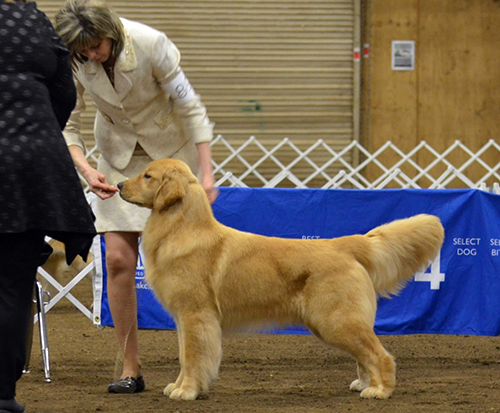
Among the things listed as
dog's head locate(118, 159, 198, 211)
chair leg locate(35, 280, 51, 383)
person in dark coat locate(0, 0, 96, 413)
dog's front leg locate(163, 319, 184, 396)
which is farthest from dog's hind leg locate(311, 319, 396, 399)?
chair leg locate(35, 280, 51, 383)

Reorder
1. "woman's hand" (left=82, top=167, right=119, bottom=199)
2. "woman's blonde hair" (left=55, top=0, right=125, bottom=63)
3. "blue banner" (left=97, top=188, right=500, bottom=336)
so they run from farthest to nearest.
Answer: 1. "blue banner" (left=97, top=188, right=500, bottom=336)
2. "woman's hand" (left=82, top=167, right=119, bottom=199)
3. "woman's blonde hair" (left=55, top=0, right=125, bottom=63)

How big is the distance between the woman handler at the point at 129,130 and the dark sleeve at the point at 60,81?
1.63ft

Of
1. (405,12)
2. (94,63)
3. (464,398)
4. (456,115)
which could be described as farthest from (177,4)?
(464,398)

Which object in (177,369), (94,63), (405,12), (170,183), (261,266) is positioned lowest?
(177,369)

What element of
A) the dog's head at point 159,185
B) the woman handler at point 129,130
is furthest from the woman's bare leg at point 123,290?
the dog's head at point 159,185

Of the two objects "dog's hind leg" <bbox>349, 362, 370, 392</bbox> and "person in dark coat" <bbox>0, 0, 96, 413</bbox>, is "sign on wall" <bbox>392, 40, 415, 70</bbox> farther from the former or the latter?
"person in dark coat" <bbox>0, 0, 96, 413</bbox>

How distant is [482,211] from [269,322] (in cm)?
208

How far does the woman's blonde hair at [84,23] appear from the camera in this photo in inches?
122

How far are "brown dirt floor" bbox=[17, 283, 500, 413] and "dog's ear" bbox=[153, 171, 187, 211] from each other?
0.72m

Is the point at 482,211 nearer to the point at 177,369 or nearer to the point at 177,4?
the point at 177,369

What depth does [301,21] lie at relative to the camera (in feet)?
37.2

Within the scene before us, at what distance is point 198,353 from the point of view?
327cm

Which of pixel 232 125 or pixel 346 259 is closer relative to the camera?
pixel 346 259

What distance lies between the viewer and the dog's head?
3.30 m
